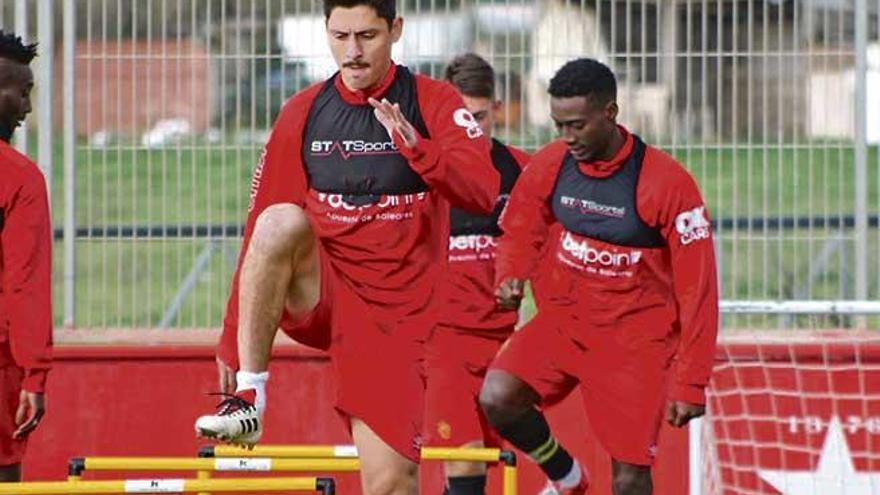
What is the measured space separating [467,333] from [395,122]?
3590 mm

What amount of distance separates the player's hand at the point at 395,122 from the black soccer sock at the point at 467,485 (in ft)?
11.9

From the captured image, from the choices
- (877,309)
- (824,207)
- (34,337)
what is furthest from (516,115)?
(34,337)

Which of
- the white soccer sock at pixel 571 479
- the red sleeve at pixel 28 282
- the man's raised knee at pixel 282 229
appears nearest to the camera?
the man's raised knee at pixel 282 229

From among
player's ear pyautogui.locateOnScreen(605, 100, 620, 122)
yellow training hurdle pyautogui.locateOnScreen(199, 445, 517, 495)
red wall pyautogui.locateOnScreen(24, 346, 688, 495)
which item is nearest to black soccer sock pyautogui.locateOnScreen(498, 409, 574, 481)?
yellow training hurdle pyautogui.locateOnScreen(199, 445, 517, 495)

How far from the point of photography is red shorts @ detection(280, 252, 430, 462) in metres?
9.06

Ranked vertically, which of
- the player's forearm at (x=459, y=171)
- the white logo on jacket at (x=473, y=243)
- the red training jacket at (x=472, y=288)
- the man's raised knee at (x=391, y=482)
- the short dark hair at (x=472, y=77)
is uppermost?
the short dark hair at (x=472, y=77)

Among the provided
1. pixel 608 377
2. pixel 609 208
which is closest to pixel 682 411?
pixel 608 377

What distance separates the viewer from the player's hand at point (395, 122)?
852 centimetres

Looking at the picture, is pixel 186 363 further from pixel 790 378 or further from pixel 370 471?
pixel 370 471

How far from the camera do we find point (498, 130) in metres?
13.4

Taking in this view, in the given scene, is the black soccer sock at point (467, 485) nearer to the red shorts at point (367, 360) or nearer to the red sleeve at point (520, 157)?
the red sleeve at point (520, 157)

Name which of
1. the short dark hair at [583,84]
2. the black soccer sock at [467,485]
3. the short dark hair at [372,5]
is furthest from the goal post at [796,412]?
the short dark hair at [372,5]

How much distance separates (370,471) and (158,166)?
466 cm

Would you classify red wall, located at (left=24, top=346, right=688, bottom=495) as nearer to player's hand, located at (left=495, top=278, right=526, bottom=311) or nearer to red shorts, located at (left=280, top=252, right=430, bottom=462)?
player's hand, located at (left=495, top=278, right=526, bottom=311)
